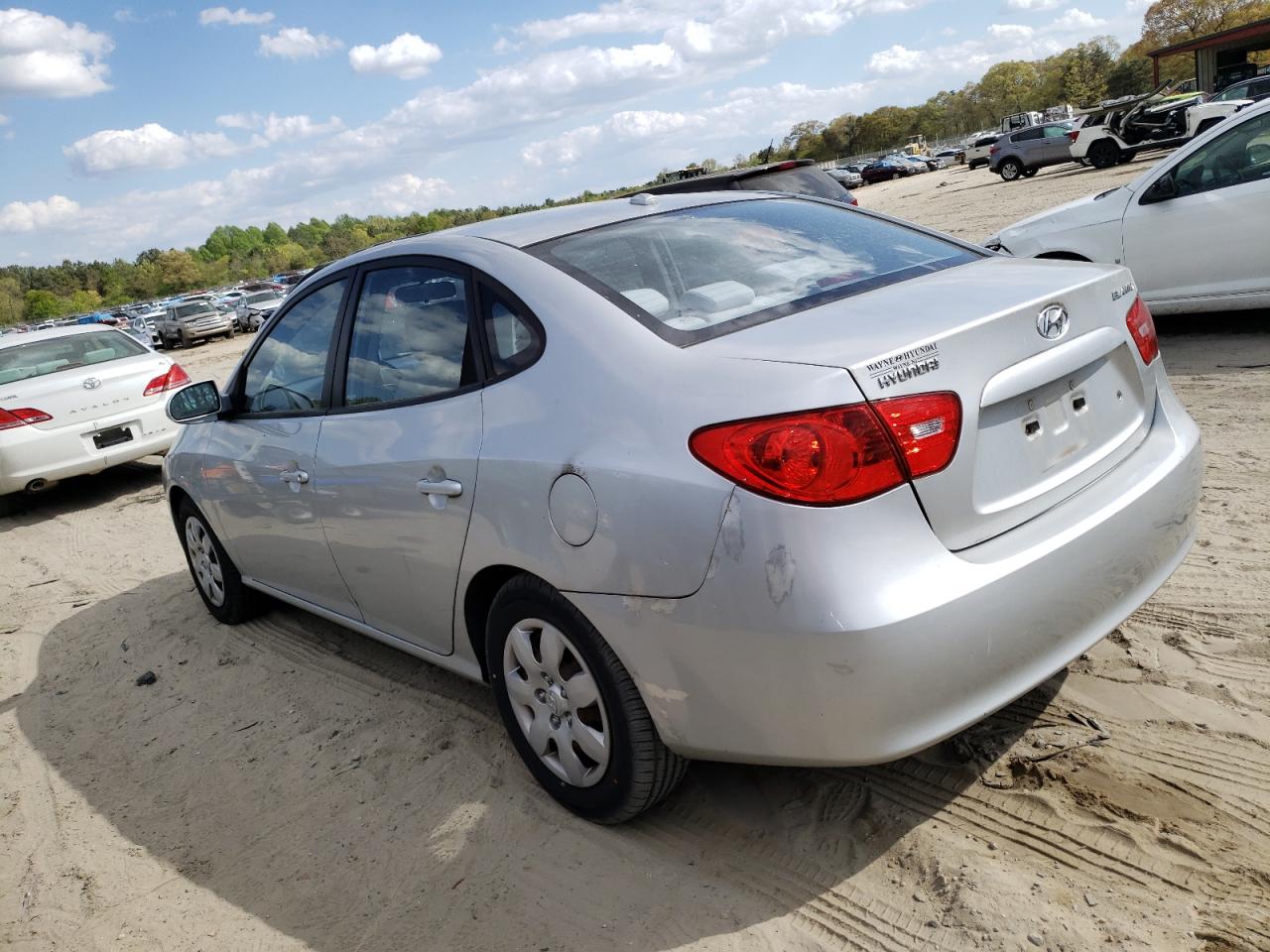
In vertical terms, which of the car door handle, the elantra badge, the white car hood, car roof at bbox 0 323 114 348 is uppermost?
car roof at bbox 0 323 114 348

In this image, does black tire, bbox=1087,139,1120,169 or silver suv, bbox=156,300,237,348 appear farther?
silver suv, bbox=156,300,237,348

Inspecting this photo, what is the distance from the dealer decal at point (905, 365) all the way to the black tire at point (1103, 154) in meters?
29.9

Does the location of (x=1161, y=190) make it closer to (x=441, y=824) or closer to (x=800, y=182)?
(x=800, y=182)

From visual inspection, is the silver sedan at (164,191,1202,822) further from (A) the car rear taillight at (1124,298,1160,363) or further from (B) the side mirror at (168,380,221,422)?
(B) the side mirror at (168,380,221,422)

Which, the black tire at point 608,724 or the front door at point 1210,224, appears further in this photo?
the front door at point 1210,224

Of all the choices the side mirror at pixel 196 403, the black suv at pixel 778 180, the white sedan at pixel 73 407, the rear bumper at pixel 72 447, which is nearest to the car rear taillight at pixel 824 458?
the side mirror at pixel 196 403

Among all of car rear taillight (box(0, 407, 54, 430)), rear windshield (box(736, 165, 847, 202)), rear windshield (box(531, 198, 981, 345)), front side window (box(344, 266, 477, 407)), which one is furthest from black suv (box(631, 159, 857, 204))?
car rear taillight (box(0, 407, 54, 430))

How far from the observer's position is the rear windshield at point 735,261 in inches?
110

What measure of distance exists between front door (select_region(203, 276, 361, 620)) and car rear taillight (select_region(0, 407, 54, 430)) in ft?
16.4

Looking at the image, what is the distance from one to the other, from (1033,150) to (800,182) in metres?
28.5

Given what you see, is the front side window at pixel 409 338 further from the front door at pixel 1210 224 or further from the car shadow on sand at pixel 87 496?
the car shadow on sand at pixel 87 496

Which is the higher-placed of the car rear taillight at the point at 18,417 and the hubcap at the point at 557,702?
the car rear taillight at the point at 18,417

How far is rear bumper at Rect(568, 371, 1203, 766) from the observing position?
220 centimetres

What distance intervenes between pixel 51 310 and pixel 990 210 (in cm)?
12649
